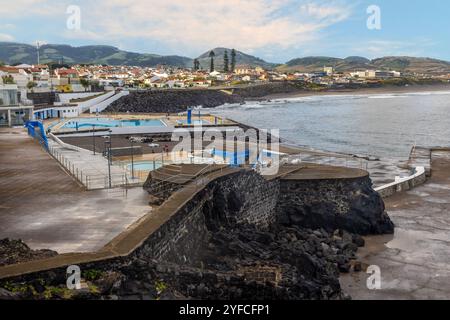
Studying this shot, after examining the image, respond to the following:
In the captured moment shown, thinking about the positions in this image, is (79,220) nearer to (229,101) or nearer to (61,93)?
(61,93)

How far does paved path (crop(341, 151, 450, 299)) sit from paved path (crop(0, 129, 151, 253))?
7.01 metres

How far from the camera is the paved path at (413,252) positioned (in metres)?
14.8

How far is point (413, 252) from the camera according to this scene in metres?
18.0

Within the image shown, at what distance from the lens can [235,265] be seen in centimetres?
1338

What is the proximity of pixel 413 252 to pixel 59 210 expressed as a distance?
476 inches

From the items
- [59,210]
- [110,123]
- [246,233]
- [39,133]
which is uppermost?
[39,133]

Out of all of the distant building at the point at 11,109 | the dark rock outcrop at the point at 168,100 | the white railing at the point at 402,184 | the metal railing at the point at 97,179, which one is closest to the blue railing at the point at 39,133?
the distant building at the point at 11,109

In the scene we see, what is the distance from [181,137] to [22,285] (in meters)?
34.8

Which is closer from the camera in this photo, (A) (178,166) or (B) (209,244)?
(B) (209,244)

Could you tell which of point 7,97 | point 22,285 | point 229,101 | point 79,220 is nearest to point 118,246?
point 22,285

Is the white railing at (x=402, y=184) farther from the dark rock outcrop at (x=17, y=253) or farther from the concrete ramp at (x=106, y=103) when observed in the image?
the concrete ramp at (x=106, y=103)

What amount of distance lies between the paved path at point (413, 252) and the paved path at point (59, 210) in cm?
701

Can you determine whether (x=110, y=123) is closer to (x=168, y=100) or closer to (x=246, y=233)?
(x=246, y=233)

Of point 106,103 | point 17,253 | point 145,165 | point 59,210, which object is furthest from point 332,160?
point 106,103
